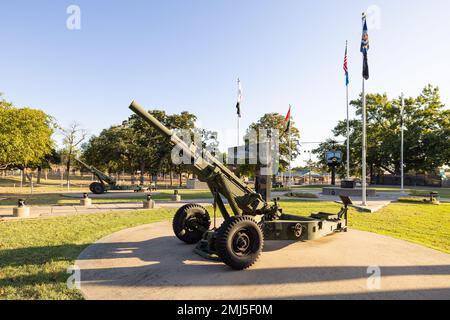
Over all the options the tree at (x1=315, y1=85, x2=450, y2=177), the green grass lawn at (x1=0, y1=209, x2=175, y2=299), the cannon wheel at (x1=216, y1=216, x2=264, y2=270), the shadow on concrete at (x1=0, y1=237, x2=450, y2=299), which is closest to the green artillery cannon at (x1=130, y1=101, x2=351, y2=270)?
the cannon wheel at (x1=216, y1=216, x2=264, y2=270)

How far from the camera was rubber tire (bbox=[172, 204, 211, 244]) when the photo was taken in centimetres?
690

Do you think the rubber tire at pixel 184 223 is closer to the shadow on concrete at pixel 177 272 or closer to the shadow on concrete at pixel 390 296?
the shadow on concrete at pixel 177 272

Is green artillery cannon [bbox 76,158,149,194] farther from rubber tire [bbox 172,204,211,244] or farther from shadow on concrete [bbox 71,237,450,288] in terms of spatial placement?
shadow on concrete [bbox 71,237,450,288]

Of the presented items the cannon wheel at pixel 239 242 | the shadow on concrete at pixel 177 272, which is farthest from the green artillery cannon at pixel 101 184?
the cannon wheel at pixel 239 242

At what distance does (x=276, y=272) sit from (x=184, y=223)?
2.68 m

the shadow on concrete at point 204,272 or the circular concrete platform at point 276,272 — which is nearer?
the circular concrete platform at point 276,272

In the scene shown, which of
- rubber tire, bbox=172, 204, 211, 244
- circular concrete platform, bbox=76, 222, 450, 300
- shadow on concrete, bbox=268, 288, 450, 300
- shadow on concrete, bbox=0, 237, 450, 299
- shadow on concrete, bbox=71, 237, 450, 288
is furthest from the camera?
rubber tire, bbox=172, 204, 211, 244

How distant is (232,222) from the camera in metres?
5.19

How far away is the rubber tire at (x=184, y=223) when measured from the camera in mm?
6898

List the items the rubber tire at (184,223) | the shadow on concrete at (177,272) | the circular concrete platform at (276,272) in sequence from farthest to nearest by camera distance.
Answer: the rubber tire at (184,223)
the shadow on concrete at (177,272)
the circular concrete platform at (276,272)

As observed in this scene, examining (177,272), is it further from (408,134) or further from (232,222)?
(408,134)
